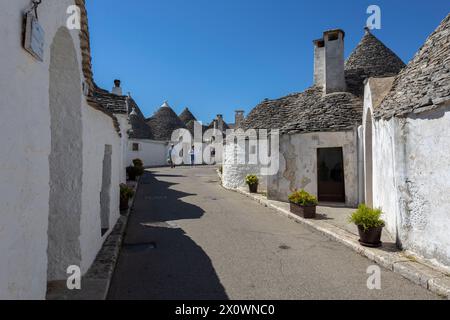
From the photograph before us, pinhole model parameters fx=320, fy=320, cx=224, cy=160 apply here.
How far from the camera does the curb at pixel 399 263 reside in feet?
15.3

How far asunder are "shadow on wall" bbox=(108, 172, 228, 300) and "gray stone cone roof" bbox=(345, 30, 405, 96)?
9.15m

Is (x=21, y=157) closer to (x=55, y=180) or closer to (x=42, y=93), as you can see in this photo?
(x=42, y=93)

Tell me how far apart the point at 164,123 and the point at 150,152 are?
576 centimetres

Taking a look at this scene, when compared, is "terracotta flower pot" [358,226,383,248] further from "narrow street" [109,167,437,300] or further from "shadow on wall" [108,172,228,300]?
"shadow on wall" [108,172,228,300]

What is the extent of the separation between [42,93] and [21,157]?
0.77 m

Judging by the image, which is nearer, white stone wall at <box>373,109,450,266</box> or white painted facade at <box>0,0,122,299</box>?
white painted facade at <box>0,0,122,299</box>

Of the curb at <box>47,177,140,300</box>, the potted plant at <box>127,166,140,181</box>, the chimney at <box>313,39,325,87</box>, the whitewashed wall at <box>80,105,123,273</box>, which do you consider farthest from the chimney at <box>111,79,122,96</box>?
the curb at <box>47,177,140,300</box>

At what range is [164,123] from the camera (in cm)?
3947

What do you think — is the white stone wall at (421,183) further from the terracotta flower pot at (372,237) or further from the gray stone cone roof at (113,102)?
the gray stone cone roof at (113,102)

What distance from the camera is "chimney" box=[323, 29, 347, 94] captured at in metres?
13.8

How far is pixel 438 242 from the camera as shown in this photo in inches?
207

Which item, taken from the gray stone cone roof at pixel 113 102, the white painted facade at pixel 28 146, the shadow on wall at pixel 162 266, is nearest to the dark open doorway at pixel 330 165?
the shadow on wall at pixel 162 266

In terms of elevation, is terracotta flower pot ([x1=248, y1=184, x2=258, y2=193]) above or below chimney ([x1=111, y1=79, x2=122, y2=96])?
below

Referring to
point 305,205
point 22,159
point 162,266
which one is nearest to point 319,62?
point 305,205
